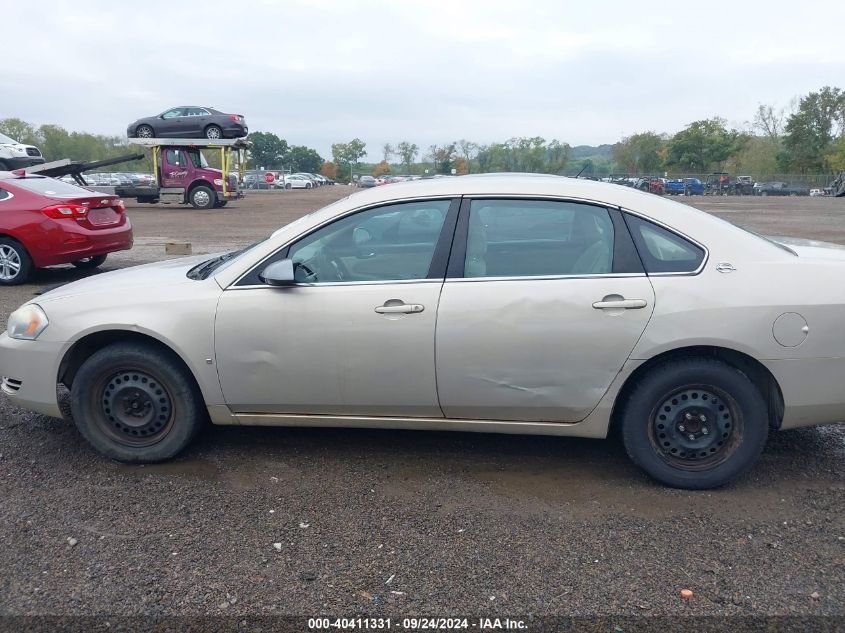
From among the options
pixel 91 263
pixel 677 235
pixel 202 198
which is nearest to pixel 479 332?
pixel 677 235

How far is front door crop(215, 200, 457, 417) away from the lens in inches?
147

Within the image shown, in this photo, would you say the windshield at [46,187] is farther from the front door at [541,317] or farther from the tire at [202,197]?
the tire at [202,197]

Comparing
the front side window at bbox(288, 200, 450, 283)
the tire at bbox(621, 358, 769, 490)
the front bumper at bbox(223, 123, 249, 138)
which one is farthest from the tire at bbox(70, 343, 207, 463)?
the front bumper at bbox(223, 123, 249, 138)

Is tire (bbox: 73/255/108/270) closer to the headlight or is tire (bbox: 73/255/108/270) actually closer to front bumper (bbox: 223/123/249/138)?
the headlight

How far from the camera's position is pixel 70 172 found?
21.3 m

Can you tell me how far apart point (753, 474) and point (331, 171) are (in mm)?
111636

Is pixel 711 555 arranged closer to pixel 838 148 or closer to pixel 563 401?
pixel 563 401

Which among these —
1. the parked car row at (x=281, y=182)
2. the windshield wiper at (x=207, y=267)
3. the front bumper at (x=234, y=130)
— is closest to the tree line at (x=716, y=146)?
the parked car row at (x=281, y=182)

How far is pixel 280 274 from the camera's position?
3.75 m

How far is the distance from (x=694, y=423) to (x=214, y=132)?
27725mm

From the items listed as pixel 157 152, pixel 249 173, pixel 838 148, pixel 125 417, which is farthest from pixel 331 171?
pixel 125 417

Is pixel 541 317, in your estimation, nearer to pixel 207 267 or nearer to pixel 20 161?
pixel 207 267

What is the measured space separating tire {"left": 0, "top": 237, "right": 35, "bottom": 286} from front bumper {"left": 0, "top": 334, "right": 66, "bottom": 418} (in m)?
6.12

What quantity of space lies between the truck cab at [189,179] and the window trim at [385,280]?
2560 centimetres
